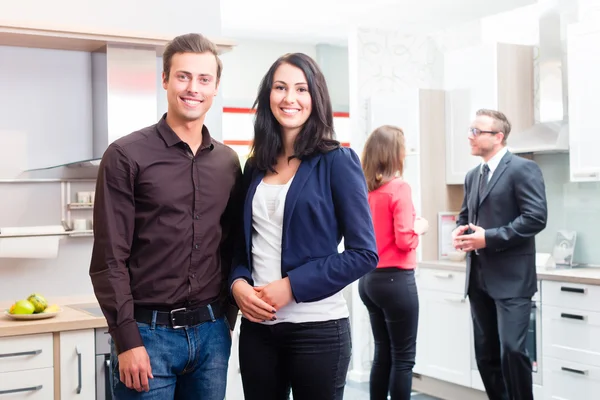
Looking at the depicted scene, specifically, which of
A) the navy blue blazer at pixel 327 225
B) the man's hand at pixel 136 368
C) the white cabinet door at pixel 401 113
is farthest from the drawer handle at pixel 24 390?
the white cabinet door at pixel 401 113

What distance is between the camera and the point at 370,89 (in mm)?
5465

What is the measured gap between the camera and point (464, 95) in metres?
4.82

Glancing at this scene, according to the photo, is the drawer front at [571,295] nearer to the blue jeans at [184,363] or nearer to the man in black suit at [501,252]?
the man in black suit at [501,252]

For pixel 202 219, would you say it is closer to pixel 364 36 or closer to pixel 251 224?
pixel 251 224

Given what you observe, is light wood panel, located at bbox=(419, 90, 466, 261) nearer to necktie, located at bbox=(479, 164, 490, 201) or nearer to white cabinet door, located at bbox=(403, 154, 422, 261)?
white cabinet door, located at bbox=(403, 154, 422, 261)

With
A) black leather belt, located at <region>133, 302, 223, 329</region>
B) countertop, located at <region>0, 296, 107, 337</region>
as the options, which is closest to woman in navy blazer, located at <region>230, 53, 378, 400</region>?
black leather belt, located at <region>133, 302, 223, 329</region>

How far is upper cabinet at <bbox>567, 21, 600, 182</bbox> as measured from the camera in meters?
4.00

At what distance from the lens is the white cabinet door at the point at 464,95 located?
15.1 ft

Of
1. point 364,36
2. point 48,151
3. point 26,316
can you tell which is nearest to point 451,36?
point 364,36

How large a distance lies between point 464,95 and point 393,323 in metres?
1.96

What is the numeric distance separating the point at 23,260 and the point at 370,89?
2.98m

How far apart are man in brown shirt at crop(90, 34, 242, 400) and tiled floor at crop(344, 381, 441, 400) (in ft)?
9.88

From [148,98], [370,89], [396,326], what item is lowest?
[396,326]

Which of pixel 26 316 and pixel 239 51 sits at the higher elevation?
pixel 239 51
